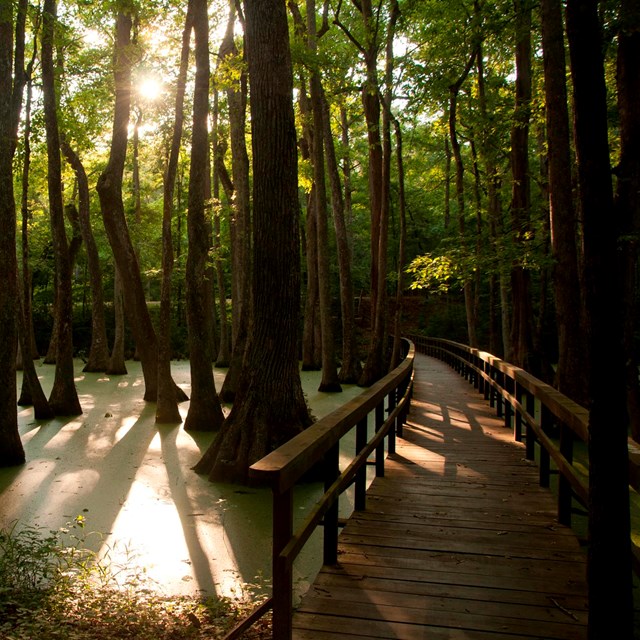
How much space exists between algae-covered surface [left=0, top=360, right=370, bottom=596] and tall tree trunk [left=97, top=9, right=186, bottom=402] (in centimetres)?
206

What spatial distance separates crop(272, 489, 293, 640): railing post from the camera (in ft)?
7.68

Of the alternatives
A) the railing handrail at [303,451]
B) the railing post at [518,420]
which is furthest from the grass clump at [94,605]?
the railing post at [518,420]

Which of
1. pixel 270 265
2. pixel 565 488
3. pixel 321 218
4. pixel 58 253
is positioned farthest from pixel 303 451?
pixel 321 218

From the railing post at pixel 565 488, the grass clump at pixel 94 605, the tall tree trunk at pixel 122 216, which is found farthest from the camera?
the tall tree trunk at pixel 122 216

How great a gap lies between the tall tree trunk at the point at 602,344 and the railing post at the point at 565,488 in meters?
1.62

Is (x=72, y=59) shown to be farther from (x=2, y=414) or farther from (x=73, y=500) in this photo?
(x=73, y=500)

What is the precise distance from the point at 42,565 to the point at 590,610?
406 centimetres

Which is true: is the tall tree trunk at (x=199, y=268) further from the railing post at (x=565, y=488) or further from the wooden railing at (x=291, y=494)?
the railing post at (x=565, y=488)

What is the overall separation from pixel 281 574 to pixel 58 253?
10955 millimetres

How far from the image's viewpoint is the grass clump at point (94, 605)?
351 cm

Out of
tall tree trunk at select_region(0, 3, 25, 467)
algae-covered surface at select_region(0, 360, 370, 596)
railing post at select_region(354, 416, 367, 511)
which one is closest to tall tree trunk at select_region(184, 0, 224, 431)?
algae-covered surface at select_region(0, 360, 370, 596)

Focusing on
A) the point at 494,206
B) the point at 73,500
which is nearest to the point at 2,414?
the point at 73,500

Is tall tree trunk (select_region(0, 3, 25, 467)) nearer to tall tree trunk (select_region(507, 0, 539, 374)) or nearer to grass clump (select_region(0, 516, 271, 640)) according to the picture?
grass clump (select_region(0, 516, 271, 640))

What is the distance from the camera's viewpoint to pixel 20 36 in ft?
33.6
